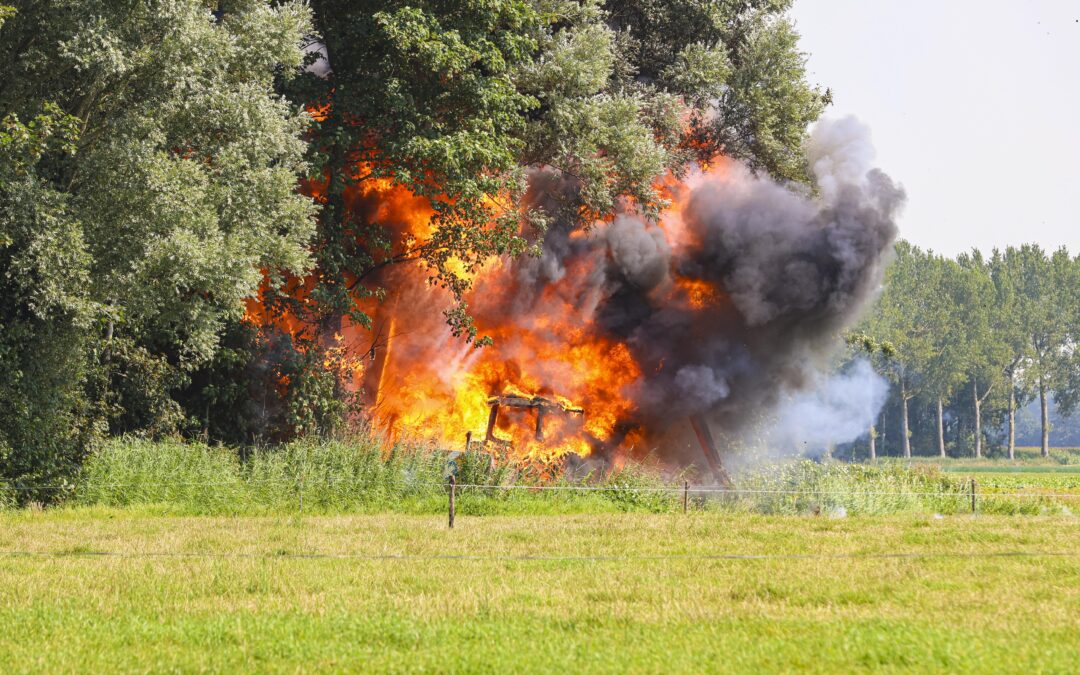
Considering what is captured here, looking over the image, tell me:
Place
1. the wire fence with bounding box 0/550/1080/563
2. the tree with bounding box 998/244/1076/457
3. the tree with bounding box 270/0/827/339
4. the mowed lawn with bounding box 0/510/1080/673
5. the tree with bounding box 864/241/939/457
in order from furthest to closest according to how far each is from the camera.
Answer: the tree with bounding box 998/244/1076/457, the tree with bounding box 864/241/939/457, the tree with bounding box 270/0/827/339, the wire fence with bounding box 0/550/1080/563, the mowed lawn with bounding box 0/510/1080/673

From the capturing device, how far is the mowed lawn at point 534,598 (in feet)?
33.3

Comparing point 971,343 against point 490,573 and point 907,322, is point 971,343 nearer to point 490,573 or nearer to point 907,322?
point 907,322

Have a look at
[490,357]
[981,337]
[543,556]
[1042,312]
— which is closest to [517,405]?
[490,357]

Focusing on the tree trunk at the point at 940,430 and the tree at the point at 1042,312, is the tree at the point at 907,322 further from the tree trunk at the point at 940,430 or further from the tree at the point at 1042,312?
the tree at the point at 1042,312

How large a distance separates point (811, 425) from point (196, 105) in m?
66.8

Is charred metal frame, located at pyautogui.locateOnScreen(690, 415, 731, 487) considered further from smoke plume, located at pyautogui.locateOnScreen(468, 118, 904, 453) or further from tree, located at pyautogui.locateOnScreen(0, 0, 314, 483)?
tree, located at pyautogui.locateOnScreen(0, 0, 314, 483)

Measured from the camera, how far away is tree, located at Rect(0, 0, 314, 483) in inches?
840

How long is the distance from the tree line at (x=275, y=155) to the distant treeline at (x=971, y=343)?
60.2 metres

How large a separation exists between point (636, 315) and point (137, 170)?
63.3ft

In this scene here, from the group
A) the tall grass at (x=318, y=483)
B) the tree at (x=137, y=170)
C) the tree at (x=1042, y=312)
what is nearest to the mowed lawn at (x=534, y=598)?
the tall grass at (x=318, y=483)

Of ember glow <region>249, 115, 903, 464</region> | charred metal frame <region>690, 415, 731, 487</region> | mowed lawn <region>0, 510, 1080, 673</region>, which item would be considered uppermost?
ember glow <region>249, 115, 903, 464</region>

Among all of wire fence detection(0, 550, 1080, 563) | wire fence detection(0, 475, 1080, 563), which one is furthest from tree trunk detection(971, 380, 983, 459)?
wire fence detection(0, 550, 1080, 563)

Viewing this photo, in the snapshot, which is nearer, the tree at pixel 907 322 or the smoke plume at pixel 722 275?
the smoke plume at pixel 722 275

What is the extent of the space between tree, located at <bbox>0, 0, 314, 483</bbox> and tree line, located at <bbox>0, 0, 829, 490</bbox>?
58 mm
